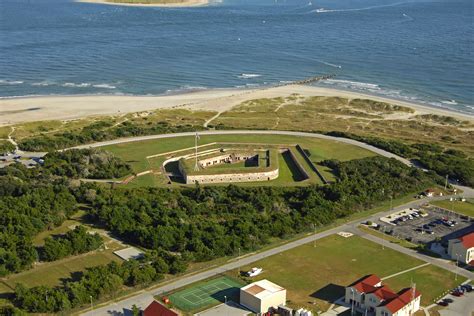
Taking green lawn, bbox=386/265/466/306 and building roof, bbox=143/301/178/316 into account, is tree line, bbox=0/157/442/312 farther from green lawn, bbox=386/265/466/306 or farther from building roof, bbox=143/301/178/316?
green lawn, bbox=386/265/466/306

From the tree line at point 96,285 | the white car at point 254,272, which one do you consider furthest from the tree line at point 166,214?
the white car at point 254,272

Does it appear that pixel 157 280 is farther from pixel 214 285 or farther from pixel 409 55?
pixel 409 55

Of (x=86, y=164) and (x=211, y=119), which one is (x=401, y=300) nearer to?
(x=86, y=164)

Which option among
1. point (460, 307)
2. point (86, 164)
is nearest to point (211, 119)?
point (86, 164)

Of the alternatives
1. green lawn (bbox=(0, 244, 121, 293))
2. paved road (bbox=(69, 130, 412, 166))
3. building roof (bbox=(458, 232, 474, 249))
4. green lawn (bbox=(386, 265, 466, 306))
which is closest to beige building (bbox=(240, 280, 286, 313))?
green lawn (bbox=(386, 265, 466, 306))

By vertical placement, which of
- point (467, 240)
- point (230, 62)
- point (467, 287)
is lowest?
point (467, 287)

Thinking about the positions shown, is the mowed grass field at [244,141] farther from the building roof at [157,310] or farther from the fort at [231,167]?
the building roof at [157,310]
